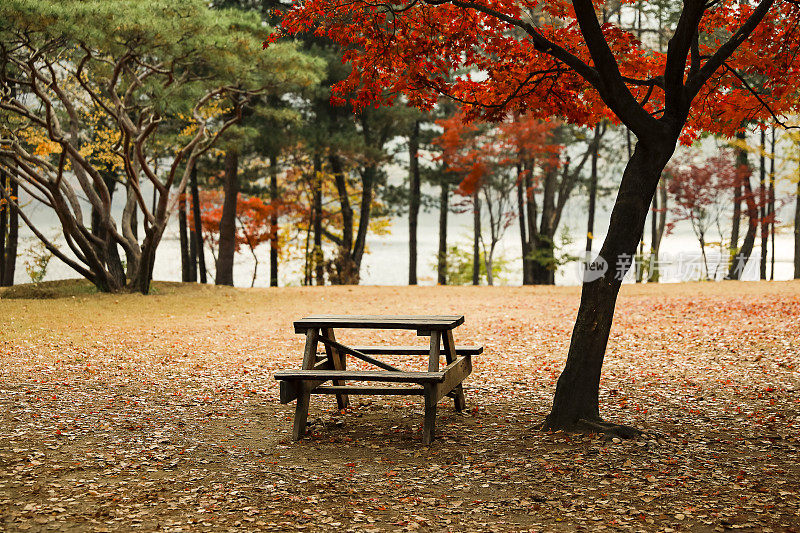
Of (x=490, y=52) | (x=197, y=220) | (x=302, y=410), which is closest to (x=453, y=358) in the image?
(x=302, y=410)

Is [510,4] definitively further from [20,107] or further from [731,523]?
[20,107]

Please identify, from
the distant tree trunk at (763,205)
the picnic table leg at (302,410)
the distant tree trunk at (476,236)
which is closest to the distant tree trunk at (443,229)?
the distant tree trunk at (476,236)

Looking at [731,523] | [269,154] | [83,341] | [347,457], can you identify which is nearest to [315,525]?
[347,457]

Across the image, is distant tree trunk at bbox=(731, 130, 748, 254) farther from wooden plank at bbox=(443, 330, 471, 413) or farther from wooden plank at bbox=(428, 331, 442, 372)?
wooden plank at bbox=(428, 331, 442, 372)

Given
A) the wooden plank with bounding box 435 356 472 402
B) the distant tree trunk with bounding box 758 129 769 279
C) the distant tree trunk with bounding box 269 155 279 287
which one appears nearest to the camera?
the wooden plank with bounding box 435 356 472 402

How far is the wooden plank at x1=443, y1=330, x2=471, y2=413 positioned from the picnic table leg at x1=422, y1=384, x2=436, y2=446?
73cm

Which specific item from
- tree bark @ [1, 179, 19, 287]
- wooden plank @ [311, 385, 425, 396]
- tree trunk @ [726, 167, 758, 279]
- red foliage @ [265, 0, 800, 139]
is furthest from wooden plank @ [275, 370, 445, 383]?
Result: tree trunk @ [726, 167, 758, 279]

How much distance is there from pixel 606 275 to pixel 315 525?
2605 millimetres

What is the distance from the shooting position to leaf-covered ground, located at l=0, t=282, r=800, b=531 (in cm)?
370

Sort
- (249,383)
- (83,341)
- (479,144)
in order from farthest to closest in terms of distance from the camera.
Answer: (479,144), (83,341), (249,383)

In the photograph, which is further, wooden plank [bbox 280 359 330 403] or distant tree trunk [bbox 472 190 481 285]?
distant tree trunk [bbox 472 190 481 285]

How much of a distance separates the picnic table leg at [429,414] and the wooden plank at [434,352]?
0.13 metres

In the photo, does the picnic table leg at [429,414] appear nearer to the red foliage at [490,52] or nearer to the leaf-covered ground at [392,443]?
the leaf-covered ground at [392,443]

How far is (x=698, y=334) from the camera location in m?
9.42
